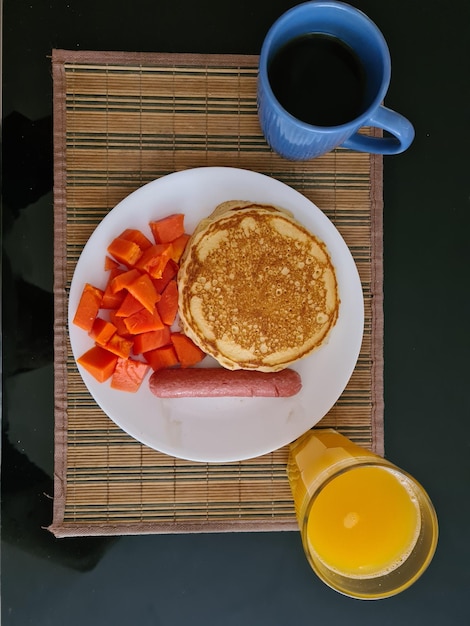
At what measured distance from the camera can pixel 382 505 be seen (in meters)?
1.14

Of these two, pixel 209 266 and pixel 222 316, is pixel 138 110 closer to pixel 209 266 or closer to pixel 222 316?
pixel 209 266

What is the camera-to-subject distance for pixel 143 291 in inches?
48.3

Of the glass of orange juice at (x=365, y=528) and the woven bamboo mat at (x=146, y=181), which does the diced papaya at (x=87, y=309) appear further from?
the glass of orange juice at (x=365, y=528)

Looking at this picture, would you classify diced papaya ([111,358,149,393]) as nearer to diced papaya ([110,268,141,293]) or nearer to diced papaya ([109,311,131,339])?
diced papaya ([109,311,131,339])

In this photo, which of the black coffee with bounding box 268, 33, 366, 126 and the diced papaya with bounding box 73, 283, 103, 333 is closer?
the black coffee with bounding box 268, 33, 366, 126

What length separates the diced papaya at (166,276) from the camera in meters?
1.27

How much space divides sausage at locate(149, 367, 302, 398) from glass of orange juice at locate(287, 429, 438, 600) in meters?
0.18

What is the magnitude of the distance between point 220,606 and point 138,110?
1.28m

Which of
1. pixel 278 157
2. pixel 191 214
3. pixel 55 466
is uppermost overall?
pixel 278 157

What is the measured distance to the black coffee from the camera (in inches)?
43.9

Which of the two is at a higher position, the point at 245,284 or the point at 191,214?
the point at 191,214

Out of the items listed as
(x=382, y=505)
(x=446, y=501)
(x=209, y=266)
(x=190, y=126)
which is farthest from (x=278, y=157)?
(x=446, y=501)

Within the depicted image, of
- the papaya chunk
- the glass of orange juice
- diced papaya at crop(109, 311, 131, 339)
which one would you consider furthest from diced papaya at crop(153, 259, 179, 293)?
the glass of orange juice

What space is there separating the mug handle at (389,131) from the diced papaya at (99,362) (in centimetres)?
71
